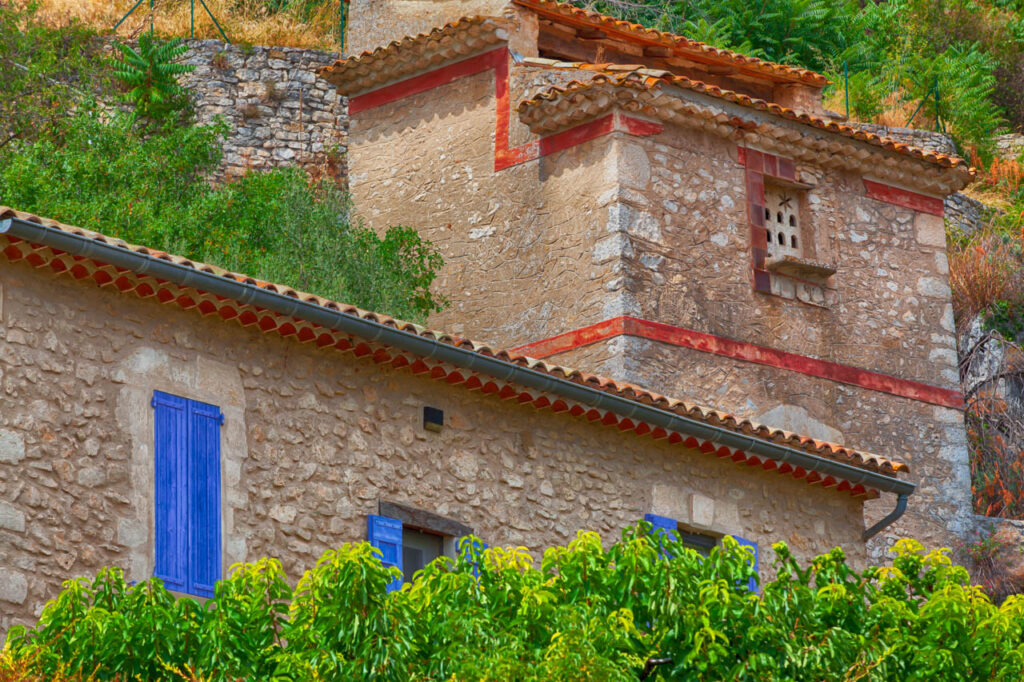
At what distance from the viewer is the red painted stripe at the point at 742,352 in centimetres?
1565

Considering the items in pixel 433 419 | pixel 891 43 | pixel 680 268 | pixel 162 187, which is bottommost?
pixel 433 419

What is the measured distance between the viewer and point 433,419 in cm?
1120

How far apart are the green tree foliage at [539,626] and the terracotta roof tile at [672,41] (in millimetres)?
10049

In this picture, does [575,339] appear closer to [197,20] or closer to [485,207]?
[485,207]

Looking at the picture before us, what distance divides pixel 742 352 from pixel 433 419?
578 cm

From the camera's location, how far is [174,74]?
867 inches

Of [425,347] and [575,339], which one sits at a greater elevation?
[575,339]

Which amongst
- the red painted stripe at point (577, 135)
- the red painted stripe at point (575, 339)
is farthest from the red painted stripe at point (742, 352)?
the red painted stripe at point (577, 135)

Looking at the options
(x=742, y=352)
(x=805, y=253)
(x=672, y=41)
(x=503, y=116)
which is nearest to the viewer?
(x=742, y=352)

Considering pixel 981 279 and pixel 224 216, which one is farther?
pixel 981 279

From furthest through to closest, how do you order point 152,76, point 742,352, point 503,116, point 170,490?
point 152,76 < point 503,116 < point 742,352 < point 170,490

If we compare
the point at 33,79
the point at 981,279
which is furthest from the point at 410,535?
the point at 981,279

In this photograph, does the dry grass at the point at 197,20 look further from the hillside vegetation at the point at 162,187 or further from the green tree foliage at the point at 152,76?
the hillside vegetation at the point at 162,187

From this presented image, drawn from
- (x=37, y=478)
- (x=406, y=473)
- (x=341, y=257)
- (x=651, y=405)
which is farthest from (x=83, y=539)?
(x=341, y=257)
